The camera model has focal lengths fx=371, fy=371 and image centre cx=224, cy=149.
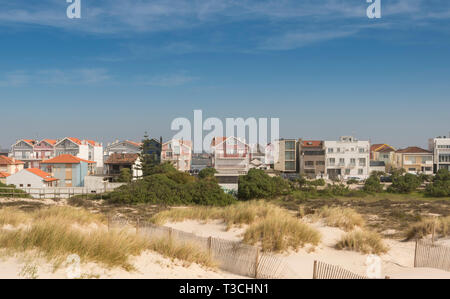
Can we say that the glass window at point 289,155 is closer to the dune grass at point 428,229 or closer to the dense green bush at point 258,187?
the dense green bush at point 258,187

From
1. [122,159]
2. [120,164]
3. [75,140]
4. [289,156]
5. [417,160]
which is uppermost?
[75,140]

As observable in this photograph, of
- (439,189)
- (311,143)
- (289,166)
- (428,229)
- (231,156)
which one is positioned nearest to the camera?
(428,229)

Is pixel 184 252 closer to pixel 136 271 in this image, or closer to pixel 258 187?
pixel 136 271

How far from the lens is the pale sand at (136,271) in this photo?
7.19 m

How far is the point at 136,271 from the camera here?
8.02 m

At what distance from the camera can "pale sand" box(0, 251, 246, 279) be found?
7.19m

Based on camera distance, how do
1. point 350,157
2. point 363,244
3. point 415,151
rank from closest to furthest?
point 363,244 → point 350,157 → point 415,151

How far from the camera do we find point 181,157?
66438mm

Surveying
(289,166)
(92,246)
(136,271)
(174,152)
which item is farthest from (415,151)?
(92,246)

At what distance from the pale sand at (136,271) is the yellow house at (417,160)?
71143 millimetres

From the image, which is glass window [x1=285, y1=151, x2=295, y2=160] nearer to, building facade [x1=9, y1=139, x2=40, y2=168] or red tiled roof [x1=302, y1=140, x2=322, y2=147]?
red tiled roof [x1=302, y1=140, x2=322, y2=147]

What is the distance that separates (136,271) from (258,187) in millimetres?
28908
